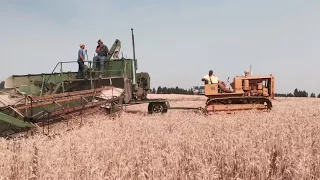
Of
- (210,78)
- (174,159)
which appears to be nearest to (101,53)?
(210,78)

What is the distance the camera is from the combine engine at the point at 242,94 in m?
12.9

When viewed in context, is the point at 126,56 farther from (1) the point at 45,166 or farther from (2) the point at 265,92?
(1) the point at 45,166

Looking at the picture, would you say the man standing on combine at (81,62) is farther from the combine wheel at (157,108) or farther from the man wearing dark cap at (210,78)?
the man wearing dark cap at (210,78)

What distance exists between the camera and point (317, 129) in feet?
22.6

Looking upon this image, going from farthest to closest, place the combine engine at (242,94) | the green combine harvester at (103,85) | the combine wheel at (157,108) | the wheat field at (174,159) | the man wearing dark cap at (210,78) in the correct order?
1. the combine wheel at (157,108)
2. the man wearing dark cap at (210,78)
3. the combine engine at (242,94)
4. the green combine harvester at (103,85)
5. the wheat field at (174,159)

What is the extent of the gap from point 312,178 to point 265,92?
33.8 ft

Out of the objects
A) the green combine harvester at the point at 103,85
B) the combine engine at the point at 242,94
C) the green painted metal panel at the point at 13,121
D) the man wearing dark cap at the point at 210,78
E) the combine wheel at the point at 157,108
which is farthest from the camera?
the combine wheel at the point at 157,108

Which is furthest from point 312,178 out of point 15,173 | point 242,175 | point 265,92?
point 265,92

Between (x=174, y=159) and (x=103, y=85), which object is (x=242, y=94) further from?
(x=174, y=159)

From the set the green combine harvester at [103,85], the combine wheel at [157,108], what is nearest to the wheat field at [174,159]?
the green combine harvester at [103,85]

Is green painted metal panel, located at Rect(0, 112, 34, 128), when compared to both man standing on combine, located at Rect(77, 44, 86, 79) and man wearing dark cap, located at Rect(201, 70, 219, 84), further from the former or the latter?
man wearing dark cap, located at Rect(201, 70, 219, 84)

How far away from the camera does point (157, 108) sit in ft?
48.1

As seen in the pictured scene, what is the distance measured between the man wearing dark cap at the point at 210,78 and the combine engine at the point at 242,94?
0.87 feet

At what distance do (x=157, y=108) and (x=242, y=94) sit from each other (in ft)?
12.0
